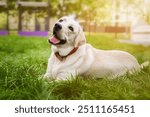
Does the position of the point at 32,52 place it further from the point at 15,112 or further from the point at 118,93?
the point at 118,93

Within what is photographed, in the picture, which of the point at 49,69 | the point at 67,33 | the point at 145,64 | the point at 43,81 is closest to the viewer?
the point at 43,81

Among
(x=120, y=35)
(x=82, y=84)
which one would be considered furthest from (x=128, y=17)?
(x=82, y=84)

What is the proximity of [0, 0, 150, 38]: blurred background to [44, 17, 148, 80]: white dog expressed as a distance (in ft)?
0.69

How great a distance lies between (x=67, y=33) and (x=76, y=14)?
317mm

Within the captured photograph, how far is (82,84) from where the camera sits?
222 cm

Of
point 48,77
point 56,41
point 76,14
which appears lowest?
point 48,77

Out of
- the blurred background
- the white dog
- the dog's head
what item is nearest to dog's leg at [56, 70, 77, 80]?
A: the white dog

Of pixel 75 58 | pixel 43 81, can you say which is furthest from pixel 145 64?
pixel 43 81

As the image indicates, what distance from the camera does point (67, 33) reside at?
7.57 ft

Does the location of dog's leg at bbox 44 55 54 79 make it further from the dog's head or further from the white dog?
the dog's head

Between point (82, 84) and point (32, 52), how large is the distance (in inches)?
21.8

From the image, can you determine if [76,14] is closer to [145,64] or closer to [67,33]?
[67,33]

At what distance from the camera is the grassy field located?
7.07 feet

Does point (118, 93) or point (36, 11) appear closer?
point (118, 93)
